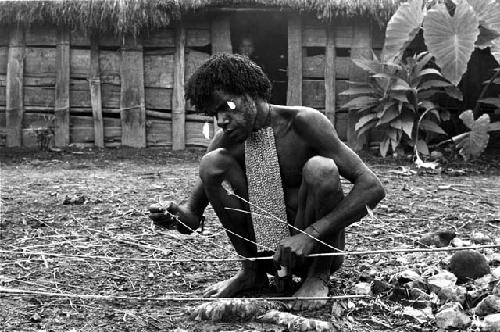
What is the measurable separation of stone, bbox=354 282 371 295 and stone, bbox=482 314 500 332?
2.15 feet

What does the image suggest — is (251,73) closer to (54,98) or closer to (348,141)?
(348,141)

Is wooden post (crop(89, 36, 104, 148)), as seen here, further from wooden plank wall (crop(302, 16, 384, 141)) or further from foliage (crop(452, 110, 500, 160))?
foliage (crop(452, 110, 500, 160))

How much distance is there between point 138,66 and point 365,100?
117 inches

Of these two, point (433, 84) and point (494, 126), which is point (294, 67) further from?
point (494, 126)

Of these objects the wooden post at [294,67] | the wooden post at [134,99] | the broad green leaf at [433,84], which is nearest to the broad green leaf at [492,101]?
the broad green leaf at [433,84]

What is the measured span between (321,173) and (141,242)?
Answer: 5.96 feet

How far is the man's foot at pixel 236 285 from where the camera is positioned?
3.29m

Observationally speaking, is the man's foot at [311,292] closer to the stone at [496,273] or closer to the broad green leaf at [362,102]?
the stone at [496,273]

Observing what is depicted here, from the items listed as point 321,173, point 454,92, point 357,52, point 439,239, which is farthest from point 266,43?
point 321,173

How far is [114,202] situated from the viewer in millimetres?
5836

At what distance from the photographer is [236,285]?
3330 mm

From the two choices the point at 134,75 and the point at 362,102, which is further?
the point at 134,75

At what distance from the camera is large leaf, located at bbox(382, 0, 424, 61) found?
840cm

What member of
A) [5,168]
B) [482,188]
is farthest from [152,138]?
[482,188]
